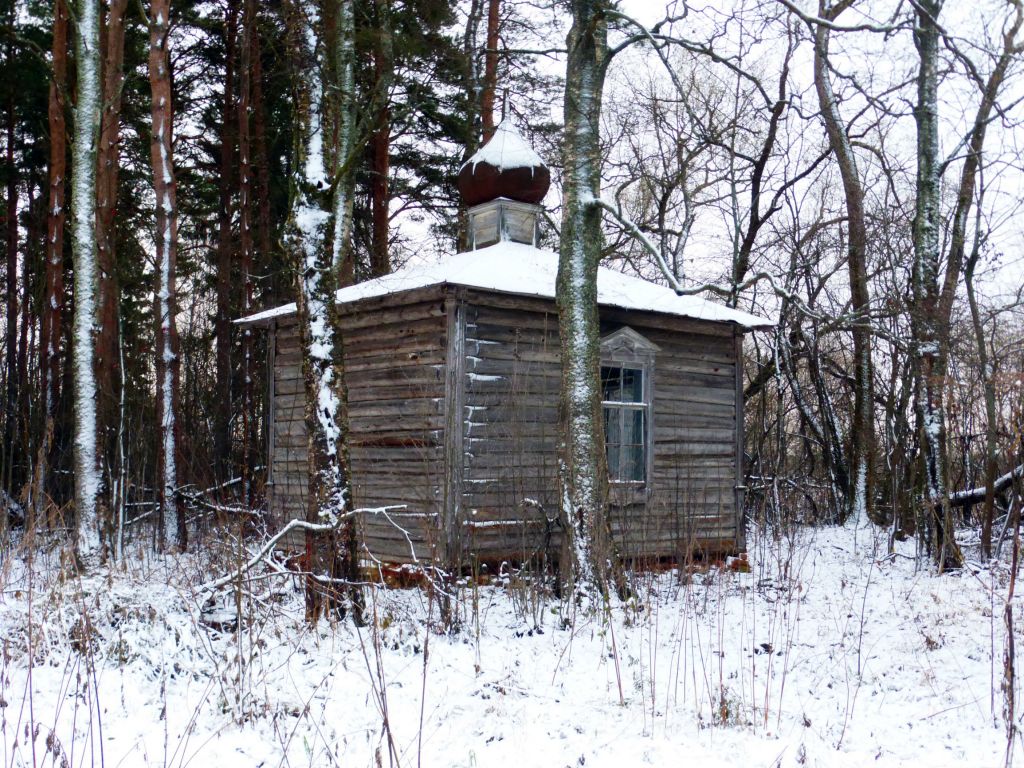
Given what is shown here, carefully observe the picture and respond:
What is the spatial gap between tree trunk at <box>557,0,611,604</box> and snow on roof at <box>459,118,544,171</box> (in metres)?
2.99

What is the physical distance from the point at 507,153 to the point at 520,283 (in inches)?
102

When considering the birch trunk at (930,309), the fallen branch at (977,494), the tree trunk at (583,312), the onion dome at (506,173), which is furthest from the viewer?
the onion dome at (506,173)

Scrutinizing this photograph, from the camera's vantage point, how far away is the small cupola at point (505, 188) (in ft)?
39.4

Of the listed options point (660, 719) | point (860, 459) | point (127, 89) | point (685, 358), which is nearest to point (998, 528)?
point (860, 459)

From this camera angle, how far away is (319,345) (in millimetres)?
7422

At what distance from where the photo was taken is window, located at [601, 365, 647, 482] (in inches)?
439

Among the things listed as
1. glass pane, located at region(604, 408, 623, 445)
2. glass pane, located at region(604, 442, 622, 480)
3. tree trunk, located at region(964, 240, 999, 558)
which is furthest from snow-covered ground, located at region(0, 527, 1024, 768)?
glass pane, located at region(604, 408, 623, 445)

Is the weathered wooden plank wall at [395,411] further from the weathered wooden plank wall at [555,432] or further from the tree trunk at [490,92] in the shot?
the tree trunk at [490,92]

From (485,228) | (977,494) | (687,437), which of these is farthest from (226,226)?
(977,494)

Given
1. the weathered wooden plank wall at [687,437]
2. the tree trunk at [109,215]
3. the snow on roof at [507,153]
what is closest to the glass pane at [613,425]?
the weathered wooden plank wall at [687,437]

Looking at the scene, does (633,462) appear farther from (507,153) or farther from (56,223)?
(56,223)

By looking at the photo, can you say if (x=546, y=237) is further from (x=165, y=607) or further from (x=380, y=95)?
(x=165, y=607)

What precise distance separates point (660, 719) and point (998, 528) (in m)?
8.67

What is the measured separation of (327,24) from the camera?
782 centimetres
